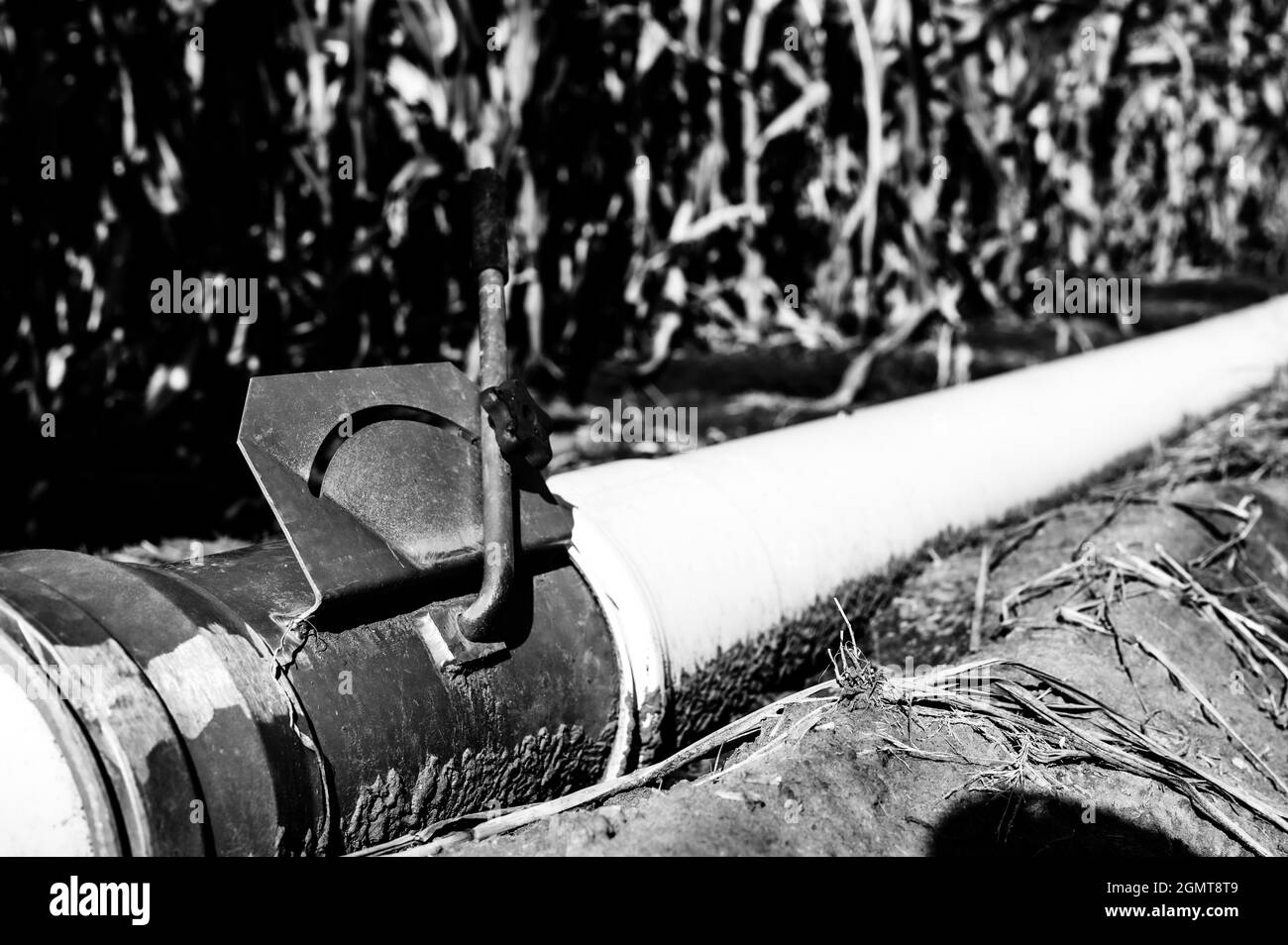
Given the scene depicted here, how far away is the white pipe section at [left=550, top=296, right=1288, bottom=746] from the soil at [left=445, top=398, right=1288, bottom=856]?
175mm

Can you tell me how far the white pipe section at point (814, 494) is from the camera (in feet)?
4.96

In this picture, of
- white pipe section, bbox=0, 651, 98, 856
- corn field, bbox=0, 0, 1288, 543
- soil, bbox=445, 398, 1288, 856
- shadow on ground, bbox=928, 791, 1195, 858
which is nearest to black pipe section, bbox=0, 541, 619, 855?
white pipe section, bbox=0, 651, 98, 856

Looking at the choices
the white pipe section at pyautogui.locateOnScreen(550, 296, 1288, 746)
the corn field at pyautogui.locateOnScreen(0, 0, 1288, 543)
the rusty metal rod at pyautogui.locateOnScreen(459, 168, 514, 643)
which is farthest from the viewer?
the corn field at pyautogui.locateOnScreen(0, 0, 1288, 543)

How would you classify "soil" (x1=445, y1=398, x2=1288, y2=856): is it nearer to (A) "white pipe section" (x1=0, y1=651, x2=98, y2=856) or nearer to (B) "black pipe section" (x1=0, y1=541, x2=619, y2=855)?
(B) "black pipe section" (x1=0, y1=541, x2=619, y2=855)

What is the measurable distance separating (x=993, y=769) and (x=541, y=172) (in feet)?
8.81

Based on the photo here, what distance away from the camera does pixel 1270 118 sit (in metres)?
6.80

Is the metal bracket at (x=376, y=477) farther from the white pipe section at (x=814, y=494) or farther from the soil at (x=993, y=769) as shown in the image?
the soil at (x=993, y=769)

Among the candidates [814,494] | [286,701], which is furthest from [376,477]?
[814,494]

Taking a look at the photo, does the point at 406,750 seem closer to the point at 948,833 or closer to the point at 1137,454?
the point at 948,833

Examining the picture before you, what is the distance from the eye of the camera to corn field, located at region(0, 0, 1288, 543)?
2.83m

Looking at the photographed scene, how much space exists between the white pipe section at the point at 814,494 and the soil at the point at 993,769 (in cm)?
18

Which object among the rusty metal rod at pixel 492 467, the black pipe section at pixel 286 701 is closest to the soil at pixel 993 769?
the black pipe section at pixel 286 701

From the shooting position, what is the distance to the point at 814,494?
185cm

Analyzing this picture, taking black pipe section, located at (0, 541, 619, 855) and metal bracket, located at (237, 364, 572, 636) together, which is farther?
metal bracket, located at (237, 364, 572, 636)
